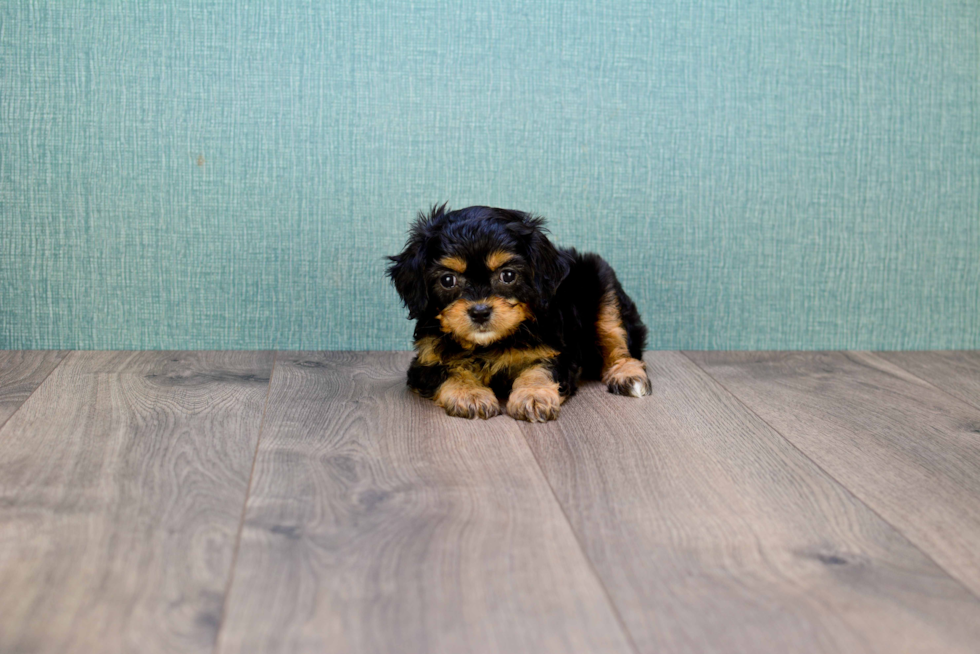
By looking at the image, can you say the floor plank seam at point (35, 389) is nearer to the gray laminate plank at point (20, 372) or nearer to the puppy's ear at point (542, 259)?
Answer: the gray laminate plank at point (20, 372)

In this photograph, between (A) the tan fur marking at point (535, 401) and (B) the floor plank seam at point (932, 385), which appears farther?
(B) the floor plank seam at point (932, 385)

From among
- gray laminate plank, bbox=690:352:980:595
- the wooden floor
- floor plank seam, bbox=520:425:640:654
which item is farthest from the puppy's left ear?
gray laminate plank, bbox=690:352:980:595

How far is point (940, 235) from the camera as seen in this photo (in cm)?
336

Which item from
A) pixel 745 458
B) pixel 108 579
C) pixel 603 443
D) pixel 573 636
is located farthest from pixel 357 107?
pixel 573 636

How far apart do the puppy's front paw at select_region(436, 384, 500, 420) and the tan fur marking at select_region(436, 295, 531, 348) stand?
14 centimetres

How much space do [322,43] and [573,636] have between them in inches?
89.9

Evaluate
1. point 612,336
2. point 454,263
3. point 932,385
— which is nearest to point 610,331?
point 612,336

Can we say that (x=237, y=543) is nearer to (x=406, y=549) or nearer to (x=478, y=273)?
(x=406, y=549)

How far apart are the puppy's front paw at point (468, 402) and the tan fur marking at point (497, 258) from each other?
0.33 m

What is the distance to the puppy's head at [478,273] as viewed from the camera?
7.84 feet

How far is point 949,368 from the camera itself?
10.3 ft

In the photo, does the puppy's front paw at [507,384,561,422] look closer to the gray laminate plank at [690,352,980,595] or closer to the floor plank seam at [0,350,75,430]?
the gray laminate plank at [690,352,980,595]

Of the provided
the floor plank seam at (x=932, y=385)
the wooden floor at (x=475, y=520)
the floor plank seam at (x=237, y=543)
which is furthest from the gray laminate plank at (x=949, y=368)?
the floor plank seam at (x=237, y=543)

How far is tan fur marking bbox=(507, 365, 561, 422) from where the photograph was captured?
2.38 metres
